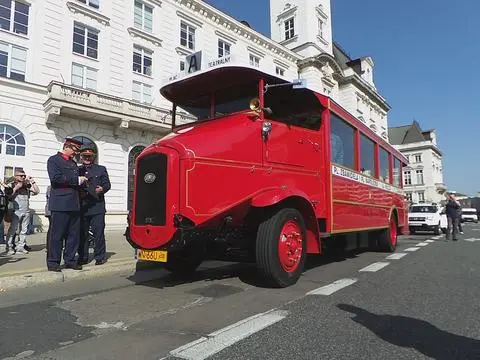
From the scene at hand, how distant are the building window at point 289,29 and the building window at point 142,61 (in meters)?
20.3

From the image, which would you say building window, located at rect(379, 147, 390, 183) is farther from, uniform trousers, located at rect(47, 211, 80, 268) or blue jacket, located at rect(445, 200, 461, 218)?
blue jacket, located at rect(445, 200, 461, 218)

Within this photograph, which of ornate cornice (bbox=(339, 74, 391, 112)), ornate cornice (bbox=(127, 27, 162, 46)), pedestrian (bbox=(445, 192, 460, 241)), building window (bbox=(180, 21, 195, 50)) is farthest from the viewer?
ornate cornice (bbox=(339, 74, 391, 112))

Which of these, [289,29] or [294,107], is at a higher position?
[289,29]

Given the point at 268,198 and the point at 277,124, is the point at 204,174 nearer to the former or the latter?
the point at 268,198

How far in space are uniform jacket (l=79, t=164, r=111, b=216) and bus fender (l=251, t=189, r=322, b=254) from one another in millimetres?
3226

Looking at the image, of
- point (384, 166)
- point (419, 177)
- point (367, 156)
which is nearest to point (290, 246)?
point (367, 156)

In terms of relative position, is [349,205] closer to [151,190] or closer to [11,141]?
[151,190]

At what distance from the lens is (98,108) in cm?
1948

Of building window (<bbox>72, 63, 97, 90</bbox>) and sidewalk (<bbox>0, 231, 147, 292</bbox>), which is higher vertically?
building window (<bbox>72, 63, 97, 90</bbox>)

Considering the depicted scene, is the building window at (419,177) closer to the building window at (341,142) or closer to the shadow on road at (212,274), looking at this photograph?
the shadow on road at (212,274)

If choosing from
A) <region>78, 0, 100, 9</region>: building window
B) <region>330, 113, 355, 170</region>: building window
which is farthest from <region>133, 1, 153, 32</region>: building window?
<region>330, 113, 355, 170</region>: building window

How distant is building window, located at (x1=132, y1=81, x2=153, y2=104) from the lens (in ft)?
75.6

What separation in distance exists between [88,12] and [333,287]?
68.6 feet

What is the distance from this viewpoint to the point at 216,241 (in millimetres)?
5457
